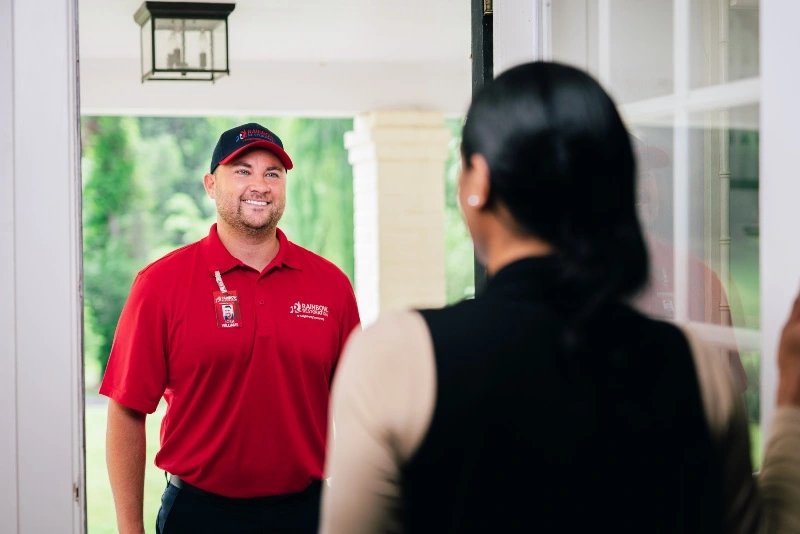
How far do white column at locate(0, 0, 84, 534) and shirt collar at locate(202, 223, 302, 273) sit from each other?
1.96 ft

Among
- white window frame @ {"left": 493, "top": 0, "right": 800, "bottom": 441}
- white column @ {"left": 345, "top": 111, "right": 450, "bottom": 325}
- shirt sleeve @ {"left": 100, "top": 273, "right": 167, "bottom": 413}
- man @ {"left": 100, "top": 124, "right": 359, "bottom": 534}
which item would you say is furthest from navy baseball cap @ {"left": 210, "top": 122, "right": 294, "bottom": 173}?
white column @ {"left": 345, "top": 111, "right": 450, "bottom": 325}

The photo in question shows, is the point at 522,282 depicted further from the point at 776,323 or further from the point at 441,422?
the point at 776,323

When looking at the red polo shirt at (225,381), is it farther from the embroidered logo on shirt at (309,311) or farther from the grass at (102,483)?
the grass at (102,483)

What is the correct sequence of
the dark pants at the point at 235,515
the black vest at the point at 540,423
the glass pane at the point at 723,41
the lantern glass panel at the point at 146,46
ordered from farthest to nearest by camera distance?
the lantern glass panel at the point at 146,46 < the dark pants at the point at 235,515 < the glass pane at the point at 723,41 < the black vest at the point at 540,423

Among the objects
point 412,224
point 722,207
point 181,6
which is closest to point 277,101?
point 412,224

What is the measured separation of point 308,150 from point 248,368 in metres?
11.5

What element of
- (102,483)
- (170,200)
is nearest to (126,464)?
(102,483)

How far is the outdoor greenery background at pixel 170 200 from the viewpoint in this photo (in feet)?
44.9

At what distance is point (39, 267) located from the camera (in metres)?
1.94

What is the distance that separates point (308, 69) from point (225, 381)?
13.8ft

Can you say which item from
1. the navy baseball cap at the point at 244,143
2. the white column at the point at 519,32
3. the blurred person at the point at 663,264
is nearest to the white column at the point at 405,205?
the navy baseball cap at the point at 244,143

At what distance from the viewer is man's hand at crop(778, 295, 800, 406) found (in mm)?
974

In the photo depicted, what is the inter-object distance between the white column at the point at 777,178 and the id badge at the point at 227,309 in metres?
1.48

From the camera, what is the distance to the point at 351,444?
2.64ft
